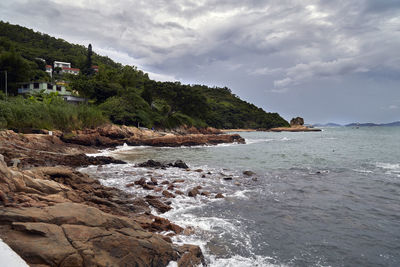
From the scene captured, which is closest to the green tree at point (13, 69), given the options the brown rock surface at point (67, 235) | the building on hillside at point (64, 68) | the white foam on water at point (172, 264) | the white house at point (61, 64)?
the building on hillside at point (64, 68)

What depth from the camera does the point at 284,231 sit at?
26.2 ft

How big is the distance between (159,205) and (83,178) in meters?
4.07

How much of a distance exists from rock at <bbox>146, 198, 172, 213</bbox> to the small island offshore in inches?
1.7

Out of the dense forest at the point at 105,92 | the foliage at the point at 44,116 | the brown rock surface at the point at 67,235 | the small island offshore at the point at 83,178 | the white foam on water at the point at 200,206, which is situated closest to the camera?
the brown rock surface at the point at 67,235

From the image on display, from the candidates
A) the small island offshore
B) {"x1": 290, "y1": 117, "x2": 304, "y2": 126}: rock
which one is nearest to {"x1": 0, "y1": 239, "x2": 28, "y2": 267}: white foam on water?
the small island offshore

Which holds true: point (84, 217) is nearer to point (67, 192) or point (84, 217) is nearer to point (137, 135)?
point (67, 192)

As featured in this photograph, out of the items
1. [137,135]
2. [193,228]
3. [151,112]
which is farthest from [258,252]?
[151,112]

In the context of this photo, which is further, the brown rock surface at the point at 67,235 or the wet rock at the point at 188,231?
Result: the wet rock at the point at 188,231

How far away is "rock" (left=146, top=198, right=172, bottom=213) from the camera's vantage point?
940 cm

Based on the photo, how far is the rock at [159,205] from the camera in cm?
940

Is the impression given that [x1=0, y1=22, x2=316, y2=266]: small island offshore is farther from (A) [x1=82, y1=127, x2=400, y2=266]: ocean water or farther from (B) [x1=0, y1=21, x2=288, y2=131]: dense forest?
(A) [x1=82, y1=127, x2=400, y2=266]: ocean water

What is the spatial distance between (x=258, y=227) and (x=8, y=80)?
5432cm

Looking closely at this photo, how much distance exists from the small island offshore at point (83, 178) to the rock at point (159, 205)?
0.14 feet

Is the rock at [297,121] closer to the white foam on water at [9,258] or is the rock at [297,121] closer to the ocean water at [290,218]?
the ocean water at [290,218]
